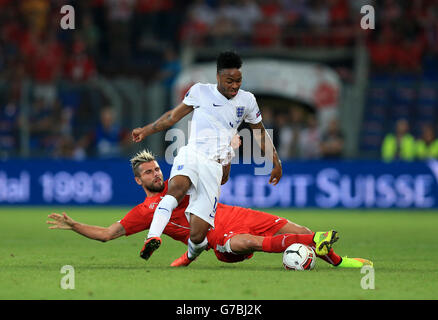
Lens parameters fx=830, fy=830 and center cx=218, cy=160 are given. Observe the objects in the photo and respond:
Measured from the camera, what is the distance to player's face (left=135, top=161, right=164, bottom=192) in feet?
26.5

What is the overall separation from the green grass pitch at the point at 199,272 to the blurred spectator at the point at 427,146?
16.7ft

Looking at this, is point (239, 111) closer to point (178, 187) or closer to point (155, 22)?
point (178, 187)

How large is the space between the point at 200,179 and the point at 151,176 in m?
0.59

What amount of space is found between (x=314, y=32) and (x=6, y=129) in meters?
8.04

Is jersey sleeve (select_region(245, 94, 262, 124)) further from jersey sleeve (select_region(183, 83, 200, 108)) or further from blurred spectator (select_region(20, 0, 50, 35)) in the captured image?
blurred spectator (select_region(20, 0, 50, 35))

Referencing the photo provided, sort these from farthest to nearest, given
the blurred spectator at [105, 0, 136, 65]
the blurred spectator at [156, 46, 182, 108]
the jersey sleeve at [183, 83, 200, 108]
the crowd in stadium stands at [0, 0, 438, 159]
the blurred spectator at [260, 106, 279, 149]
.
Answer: the blurred spectator at [105, 0, 136, 65] → the blurred spectator at [156, 46, 182, 108] → the crowd in stadium stands at [0, 0, 438, 159] → the blurred spectator at [260, 106, 279, 149] → the jersey sleeve at [183, 83, 200, 108]

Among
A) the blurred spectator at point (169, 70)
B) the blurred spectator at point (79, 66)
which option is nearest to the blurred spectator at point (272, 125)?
the blurred spectator at point (169, 70)

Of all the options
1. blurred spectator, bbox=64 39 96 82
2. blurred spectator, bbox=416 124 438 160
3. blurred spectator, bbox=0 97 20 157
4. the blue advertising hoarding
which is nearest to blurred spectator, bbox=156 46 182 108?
blurred spectator, bbox=64 39 96 82

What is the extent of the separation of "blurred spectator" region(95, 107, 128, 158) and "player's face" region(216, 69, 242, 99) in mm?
9831

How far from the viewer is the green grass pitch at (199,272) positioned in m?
6.06

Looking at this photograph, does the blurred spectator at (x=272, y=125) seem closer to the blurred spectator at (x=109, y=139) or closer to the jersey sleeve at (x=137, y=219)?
the blurred spectator at (x=109, y=139)

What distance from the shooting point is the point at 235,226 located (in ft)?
25.7

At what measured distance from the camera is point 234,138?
8.24 meters

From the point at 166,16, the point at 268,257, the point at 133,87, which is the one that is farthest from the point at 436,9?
the point at 268,257
